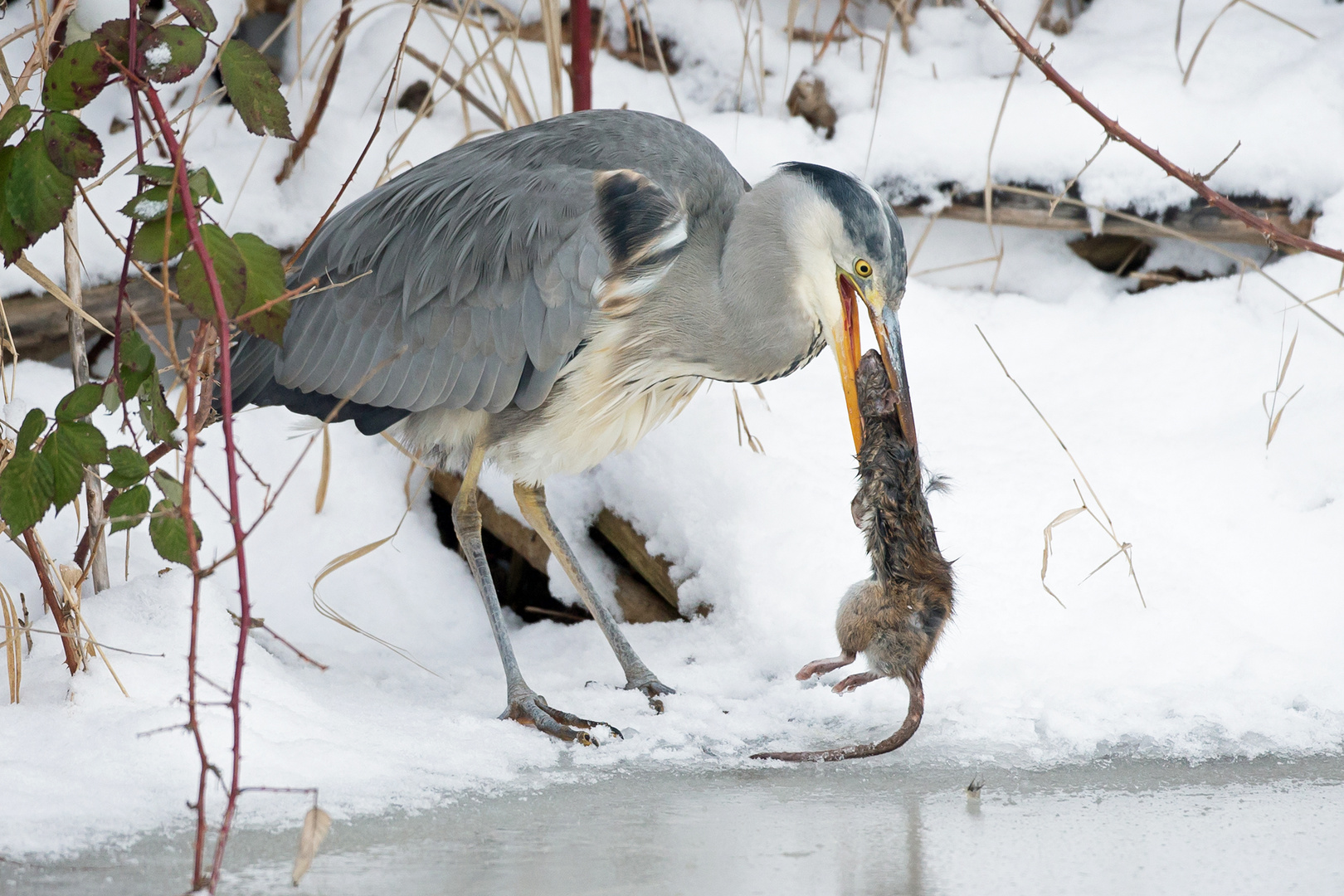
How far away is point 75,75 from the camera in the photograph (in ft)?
6.38

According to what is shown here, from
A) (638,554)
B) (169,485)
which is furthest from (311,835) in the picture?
(638,554)

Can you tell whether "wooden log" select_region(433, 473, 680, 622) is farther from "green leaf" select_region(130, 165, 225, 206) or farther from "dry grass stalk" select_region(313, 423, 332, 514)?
"green leaf" select_region(130, 165, 225, 206)

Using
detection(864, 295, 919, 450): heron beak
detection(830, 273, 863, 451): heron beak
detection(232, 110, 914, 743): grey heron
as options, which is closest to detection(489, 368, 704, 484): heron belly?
detection(232, 110, 914, 743): grey heron

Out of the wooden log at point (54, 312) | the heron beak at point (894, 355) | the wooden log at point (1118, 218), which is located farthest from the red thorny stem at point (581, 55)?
the heron beak at point (894, 355)

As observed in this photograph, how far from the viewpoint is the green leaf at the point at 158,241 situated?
1.86m

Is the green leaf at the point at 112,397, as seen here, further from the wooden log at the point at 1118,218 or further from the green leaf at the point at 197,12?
the wooden log at the point at 1118,218

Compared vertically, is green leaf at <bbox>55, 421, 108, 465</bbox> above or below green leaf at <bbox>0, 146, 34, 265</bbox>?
below

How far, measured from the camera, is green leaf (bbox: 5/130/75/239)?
1.95 m

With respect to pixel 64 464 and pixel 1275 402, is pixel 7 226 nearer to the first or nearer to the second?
A: pixel 64 464

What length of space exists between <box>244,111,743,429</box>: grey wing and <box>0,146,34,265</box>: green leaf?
0.79m

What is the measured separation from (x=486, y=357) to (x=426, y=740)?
893 millimetres

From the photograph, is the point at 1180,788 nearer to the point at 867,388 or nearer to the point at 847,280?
the point at 867,388

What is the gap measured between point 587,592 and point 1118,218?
7.57ft

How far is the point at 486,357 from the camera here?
2.92 meters
